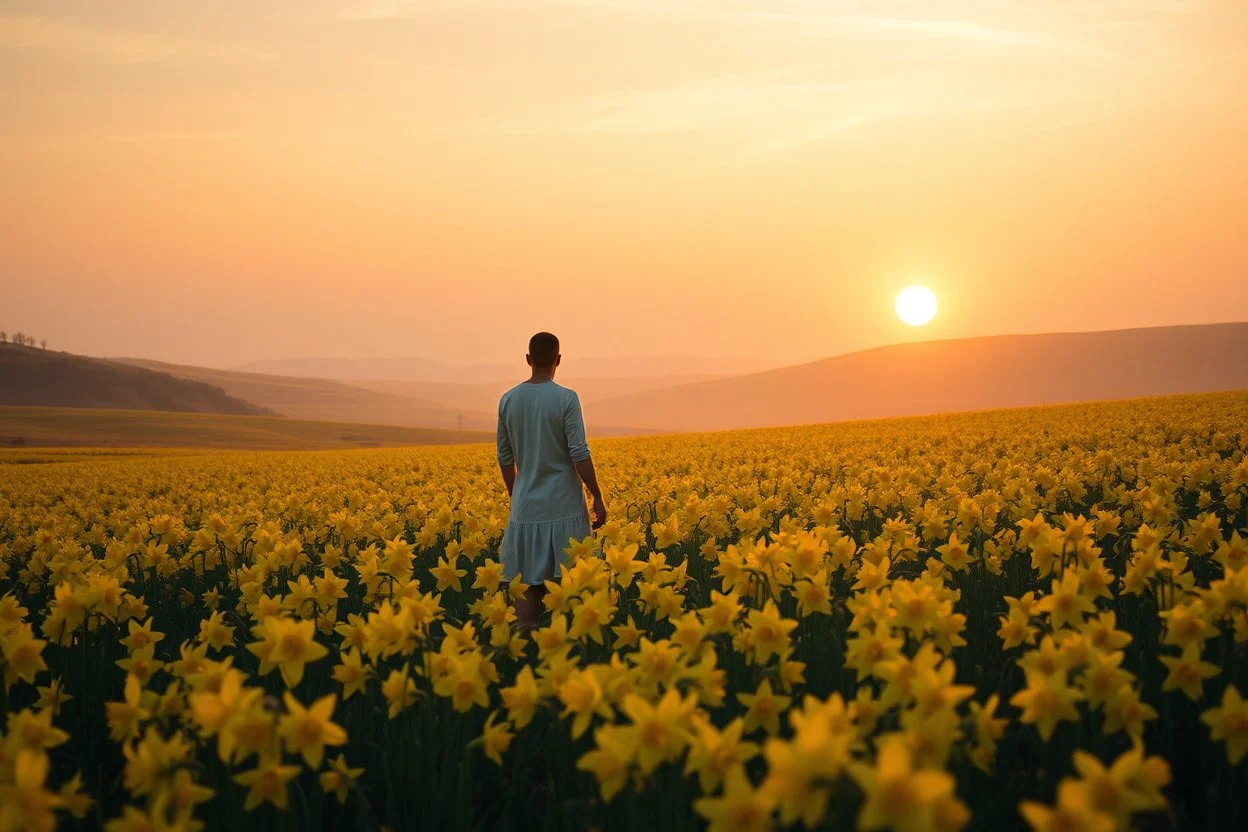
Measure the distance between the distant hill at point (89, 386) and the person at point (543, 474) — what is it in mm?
152223

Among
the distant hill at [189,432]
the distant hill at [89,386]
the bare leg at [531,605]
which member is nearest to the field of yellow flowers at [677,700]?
the bare leg at [531,605]

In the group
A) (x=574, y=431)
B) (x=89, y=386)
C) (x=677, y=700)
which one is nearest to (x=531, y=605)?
(x=574, y=431)

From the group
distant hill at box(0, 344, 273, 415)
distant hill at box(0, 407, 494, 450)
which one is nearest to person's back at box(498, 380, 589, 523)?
distant hill at box(0, 407, 494, 450)

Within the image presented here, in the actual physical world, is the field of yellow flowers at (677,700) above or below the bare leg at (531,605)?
above

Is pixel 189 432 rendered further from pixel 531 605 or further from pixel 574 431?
pixel 574 431

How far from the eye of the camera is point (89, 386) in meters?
143

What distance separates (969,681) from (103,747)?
4427mm

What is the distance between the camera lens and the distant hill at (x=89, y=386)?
453 ft

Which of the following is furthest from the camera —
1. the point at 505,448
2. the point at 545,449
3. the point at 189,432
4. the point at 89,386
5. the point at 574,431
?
the point at 89,386

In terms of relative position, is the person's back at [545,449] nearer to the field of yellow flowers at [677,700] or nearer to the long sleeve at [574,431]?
the long sleeve at [574,431]

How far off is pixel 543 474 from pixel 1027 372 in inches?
6332

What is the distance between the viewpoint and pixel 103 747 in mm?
4777

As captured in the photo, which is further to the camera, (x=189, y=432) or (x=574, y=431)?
(x=189, y=432)

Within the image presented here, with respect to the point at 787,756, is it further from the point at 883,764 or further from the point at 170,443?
the point at 170,443
